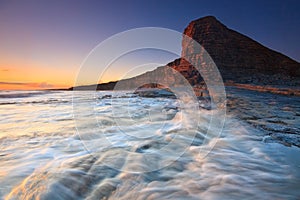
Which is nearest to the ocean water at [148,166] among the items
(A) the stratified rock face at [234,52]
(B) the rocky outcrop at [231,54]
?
(B) the rocky outcrop at [231,54]

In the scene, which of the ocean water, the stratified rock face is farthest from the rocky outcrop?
the ocean water

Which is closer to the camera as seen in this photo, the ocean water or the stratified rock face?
the ocean water

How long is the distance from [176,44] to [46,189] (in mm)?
4283

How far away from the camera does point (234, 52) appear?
66000 mm

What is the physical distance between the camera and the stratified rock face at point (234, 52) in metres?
61.8

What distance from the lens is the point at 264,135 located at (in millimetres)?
→ 3881

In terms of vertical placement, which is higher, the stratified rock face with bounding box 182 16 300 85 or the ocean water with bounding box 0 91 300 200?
the stratified rock face with bounding box 182 16 300 85

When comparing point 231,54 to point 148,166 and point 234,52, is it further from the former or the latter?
point 148,166

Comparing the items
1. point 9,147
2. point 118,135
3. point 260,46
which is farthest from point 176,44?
point 260,46

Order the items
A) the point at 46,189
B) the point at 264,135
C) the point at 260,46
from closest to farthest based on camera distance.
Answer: the point at 46,189 → the point at 264,135 → the point at 260,46

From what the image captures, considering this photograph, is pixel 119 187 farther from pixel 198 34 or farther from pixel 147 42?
pixel 198 34

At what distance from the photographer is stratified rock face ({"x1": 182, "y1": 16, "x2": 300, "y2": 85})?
2431 inches

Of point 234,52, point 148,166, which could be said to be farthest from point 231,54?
point 148,166

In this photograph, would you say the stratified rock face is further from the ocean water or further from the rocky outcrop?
the ocean water
